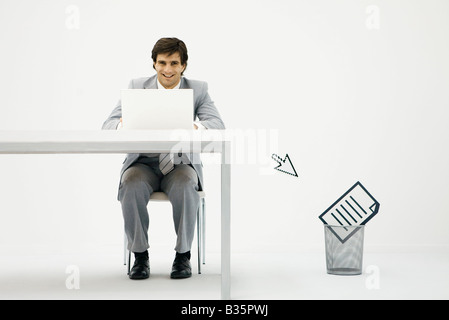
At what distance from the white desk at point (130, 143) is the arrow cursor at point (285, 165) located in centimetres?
187

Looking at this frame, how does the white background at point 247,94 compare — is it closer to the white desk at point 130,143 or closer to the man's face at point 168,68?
the man's face at point 168,68

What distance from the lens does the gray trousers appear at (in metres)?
3.01

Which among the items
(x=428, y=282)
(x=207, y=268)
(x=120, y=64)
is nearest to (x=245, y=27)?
(x=120, y=64)

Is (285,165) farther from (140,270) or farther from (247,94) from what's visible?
(140,270)

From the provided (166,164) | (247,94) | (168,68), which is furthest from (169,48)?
(247,94)

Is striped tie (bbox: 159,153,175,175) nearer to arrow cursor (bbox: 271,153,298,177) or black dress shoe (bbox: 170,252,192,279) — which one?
black dress shoe (bbox: 170,252,192,279)

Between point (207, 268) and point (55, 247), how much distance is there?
1237mm

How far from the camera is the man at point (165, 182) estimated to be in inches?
119

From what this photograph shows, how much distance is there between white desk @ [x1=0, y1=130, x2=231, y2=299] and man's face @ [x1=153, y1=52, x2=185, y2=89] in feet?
2.66

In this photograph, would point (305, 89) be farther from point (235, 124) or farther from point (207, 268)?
point (207, 268)

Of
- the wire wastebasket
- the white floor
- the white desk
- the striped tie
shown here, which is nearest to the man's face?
the striped tie

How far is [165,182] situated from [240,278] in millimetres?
559

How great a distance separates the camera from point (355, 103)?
14.0 ft
